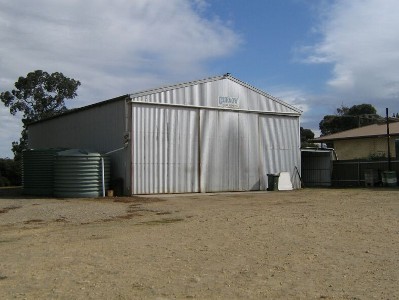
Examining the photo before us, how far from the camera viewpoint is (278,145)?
96.8ft

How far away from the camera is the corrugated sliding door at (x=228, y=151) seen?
25.9 metres

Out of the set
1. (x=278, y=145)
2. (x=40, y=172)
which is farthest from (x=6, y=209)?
(x=278, y=145)

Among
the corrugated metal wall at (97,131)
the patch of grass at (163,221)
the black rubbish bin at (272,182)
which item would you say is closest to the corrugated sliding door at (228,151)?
the black rubbish bin at (272,182)

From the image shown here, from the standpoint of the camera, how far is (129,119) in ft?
75.4

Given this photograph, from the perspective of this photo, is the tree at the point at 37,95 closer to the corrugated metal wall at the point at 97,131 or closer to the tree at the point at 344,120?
the corrugated metal wall at the point at 97,131

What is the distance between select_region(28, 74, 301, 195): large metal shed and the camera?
2328cm

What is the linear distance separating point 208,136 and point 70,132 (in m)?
9.08

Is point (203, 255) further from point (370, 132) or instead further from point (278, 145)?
point (370, 132)

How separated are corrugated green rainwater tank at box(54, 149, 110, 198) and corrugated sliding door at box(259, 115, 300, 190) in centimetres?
1072

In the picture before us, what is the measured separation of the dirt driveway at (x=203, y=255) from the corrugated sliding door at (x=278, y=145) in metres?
13.7

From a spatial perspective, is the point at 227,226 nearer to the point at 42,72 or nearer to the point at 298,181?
the point at 298,181

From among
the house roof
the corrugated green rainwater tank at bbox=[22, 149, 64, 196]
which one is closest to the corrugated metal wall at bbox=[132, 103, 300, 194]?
the corrugated green rainwater tank at bbox=[22, 149, 64, 196]

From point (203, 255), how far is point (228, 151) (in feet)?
60.8

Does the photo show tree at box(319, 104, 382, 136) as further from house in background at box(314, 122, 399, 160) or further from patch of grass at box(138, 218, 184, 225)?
patch of grass at box(138, 218, 184, 225)
